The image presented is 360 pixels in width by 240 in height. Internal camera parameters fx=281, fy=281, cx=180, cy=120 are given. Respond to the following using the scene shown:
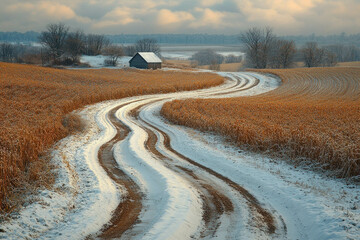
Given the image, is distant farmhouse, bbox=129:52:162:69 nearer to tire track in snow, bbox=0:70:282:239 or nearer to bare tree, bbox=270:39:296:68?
bare tree, bbox=270:39:296:68

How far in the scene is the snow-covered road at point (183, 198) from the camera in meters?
6.00

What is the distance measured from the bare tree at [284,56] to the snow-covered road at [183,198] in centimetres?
8639

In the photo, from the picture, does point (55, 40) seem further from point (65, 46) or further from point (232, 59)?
point (232, 59)

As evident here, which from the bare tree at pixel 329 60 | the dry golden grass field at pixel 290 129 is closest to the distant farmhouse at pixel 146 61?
the dry golden grass field at pixel 290 129

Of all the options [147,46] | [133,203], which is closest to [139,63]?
[147,46]

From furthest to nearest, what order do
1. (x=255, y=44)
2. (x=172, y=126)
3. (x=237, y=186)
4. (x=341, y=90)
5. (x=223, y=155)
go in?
(x=255, y=44)
(x=341, y=90)
(x=172, y=126)
(x=223, y=155)
(x=237, y=186)

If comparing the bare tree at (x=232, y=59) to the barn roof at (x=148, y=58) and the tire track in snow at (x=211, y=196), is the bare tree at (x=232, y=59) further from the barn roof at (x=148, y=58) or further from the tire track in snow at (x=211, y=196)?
the tire track in snow at (x=211, y=196)

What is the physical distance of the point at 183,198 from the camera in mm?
7527

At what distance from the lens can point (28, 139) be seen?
35.2ft

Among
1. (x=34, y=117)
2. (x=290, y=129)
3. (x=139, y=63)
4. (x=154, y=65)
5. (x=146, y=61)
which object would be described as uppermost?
(x=146, y=61)

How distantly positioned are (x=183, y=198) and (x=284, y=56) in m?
92.8

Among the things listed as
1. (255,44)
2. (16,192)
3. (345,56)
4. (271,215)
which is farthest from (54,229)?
(345,56)

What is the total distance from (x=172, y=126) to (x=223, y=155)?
6872mm

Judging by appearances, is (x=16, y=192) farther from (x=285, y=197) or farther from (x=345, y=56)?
(x=345, y=56)
